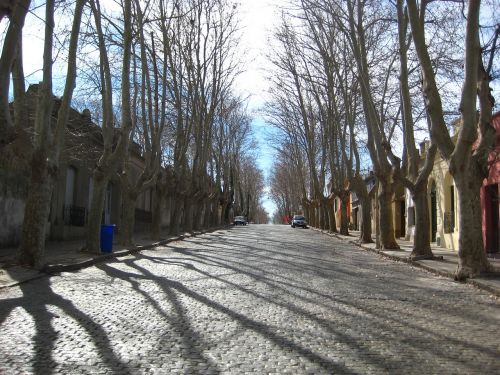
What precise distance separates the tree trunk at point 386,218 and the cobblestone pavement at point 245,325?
950 cm

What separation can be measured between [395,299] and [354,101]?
17787mm

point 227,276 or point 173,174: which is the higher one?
point 173,174

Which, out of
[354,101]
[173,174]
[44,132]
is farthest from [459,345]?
[173,174]

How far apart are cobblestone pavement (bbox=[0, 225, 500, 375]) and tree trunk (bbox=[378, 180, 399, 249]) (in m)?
9.50

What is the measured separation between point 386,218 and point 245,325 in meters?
16.2

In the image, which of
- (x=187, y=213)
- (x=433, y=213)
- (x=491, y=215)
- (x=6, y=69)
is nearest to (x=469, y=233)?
(x=491, y=215)

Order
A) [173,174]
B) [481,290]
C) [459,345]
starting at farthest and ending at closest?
[173,174] → [481,290] → [459,345]

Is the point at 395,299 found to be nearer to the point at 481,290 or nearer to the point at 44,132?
the point at 481,290

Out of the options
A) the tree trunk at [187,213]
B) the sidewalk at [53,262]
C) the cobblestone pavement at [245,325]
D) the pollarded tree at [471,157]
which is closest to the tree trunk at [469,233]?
the pollarded tree at [471,157]

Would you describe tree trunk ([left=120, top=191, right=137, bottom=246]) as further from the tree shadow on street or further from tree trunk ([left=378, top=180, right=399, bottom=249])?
the tree shadow on street

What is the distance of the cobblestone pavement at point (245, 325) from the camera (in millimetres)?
5352

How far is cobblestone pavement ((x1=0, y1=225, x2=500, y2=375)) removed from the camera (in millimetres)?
5352

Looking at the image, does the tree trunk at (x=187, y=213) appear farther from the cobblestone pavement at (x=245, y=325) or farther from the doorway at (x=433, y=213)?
the cobblestone pavement at (x=245, y=325)

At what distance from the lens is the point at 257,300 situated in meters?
9.06
